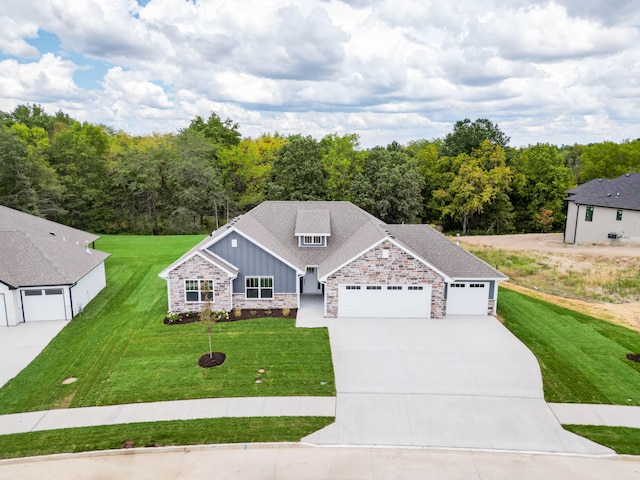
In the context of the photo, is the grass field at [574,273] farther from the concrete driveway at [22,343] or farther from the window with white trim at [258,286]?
the concrete driveway at [22,343]

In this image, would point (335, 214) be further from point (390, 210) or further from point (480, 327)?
point (390, 210)

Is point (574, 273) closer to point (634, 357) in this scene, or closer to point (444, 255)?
point (444, 255)

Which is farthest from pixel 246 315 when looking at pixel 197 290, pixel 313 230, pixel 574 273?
pixel 574 273

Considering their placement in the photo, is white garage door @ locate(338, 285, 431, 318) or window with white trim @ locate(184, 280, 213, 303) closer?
white garage door @ locate(338, 285, 431, 318)

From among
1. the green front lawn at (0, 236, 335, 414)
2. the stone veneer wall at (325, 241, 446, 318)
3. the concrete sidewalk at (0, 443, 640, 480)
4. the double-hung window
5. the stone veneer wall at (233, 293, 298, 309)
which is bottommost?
the concrete sidewalk at (0, 443, 640, 480)

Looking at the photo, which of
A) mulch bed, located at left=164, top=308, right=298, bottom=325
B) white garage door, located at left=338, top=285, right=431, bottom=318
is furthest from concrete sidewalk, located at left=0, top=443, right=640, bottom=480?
white garage door, located at left=338, top=285, right=431, bottom=318

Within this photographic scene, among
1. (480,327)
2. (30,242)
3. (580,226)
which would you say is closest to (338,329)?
(480,327)

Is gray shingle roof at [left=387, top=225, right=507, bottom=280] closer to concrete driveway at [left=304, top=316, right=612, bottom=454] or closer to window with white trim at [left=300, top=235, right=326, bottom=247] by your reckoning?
concrete driveway at [left=304, top=316, right=612, bottom=454]
